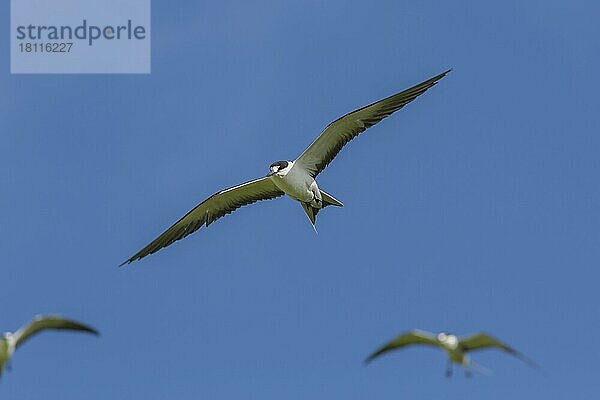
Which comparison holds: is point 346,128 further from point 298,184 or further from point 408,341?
point 408,341

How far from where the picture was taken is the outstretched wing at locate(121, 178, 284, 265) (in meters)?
30.5

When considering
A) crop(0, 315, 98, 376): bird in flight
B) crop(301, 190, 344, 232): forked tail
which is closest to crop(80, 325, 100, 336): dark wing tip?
crop(0, 315, 98, 376): bird in flight

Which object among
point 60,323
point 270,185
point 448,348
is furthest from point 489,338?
point 270,185

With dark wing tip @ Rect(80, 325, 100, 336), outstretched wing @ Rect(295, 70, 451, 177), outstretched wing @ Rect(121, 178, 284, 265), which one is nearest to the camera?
dark wing tip @ Rect(80, 325, 100, 336)

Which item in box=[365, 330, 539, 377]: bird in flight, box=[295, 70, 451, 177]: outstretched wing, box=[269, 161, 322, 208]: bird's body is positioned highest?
box=[295, 70, 451, 177]: outstretched wing

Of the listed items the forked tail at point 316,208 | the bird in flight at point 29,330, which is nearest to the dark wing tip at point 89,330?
the bird in flight at point 29,330

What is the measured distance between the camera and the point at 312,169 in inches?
1141

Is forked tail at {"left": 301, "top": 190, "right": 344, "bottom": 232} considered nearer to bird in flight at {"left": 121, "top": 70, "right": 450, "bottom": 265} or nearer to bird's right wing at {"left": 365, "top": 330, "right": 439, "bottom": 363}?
bird in flight at {"left": 121, "top": 70, "right": 450, "bottom": 265}

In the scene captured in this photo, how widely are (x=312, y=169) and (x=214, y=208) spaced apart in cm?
336

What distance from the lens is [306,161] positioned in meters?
28.9

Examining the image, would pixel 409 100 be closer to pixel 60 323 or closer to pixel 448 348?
pixel 448 348

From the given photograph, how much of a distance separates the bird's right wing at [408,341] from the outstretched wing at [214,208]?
372 inches

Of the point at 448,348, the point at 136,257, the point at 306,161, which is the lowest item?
the point at 448,348

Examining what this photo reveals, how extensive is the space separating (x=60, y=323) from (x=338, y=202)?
31.7ft
